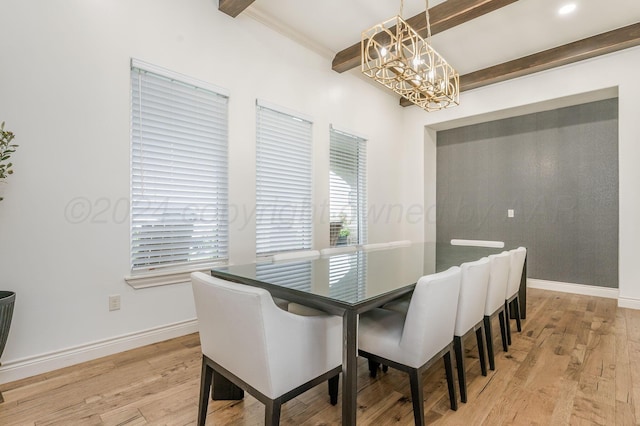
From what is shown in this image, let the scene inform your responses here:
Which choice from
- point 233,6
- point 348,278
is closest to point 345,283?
point 348,278

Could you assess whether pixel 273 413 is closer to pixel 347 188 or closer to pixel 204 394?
pixel 204 394

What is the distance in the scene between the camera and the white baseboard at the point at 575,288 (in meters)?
4.10

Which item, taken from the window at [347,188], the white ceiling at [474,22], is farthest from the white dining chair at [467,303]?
the white ceiling at [474,22]

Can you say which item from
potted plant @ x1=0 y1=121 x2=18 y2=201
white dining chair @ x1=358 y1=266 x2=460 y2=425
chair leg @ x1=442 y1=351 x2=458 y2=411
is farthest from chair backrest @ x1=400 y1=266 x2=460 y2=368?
potted plant @ x1=0 y1=121 x2=18 y2=201

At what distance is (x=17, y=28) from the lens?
6.57 ft

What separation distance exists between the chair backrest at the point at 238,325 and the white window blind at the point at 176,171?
1.48 meters

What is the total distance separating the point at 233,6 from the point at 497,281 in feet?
10.3

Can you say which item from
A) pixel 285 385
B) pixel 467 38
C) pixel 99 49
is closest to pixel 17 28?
pixel 99 49

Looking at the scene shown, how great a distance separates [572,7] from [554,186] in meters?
2.31

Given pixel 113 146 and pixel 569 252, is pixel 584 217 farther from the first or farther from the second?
pixel 113 146

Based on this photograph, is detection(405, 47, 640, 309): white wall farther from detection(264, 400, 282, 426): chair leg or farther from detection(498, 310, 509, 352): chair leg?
detection(264, 400, 282, 426): chair leg

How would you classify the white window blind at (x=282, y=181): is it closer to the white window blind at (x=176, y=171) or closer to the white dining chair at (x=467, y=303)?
the white window blind at (x=176, y=171)

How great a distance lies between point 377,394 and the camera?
6.08 feet

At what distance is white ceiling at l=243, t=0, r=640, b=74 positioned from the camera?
314cm
